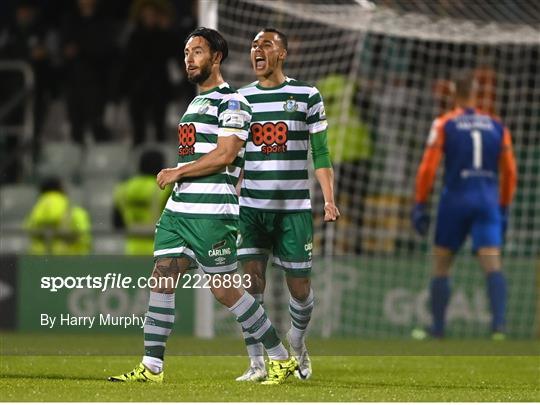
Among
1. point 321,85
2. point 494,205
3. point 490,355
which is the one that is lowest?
point 490,355

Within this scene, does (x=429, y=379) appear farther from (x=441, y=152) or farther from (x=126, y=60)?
(x=126, y=60)

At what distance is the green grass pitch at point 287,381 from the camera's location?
23.9 feet

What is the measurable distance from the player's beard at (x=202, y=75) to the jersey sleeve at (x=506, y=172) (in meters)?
5.17

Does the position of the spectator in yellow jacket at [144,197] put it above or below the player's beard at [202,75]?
below

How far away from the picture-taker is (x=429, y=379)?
8625mm

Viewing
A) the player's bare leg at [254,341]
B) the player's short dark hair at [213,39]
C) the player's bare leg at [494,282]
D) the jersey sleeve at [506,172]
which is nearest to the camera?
the player's short dark hair at [213,39]

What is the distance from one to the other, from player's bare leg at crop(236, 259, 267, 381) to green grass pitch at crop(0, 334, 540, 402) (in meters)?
0.16

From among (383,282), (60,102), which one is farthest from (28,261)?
(60,102)

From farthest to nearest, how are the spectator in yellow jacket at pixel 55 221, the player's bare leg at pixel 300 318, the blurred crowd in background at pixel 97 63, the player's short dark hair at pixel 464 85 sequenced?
the blurred crowd in background at pixel 97 63
the spectator in yellow jacket at pixel 55 221
the player's short dark hair at pixel 464 85
the player's bare leg at pixel 300 318

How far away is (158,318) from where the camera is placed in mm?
7656

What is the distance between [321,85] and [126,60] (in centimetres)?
346

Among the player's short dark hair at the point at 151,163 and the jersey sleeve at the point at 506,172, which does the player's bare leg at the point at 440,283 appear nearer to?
the jersey sleeve at the point at 506,172

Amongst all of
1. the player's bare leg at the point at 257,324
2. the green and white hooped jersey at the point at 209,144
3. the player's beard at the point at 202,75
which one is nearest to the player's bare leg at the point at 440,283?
the player's bare leg at the point at 257,324

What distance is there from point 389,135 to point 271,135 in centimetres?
692
